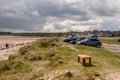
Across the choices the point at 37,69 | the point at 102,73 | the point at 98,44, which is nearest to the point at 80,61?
the point at 37,69

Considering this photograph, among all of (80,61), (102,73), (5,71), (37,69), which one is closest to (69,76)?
(102,73)

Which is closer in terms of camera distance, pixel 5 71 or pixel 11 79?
pixel 11 79

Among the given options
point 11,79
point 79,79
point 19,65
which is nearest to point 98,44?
point 19,65

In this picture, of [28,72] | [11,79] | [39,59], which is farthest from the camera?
[39,59]

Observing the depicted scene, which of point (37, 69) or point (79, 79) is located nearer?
point (79, 79)

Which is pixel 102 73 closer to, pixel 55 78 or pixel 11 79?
pixel 55 78

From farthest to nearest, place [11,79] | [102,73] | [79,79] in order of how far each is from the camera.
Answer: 1. [11,79]
2. [102,73]
3. [79,79]

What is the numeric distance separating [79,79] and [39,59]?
1300 cm

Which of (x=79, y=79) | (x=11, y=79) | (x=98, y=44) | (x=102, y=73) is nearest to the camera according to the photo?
(x=79, y=79)

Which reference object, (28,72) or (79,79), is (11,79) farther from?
(79,79)

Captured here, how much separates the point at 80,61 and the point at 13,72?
218 inches

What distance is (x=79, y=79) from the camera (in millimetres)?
16156

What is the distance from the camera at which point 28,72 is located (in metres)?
23.0

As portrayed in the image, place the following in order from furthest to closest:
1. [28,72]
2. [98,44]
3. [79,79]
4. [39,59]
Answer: [98,44] < [39,59] < [28,72] < [79,79]
